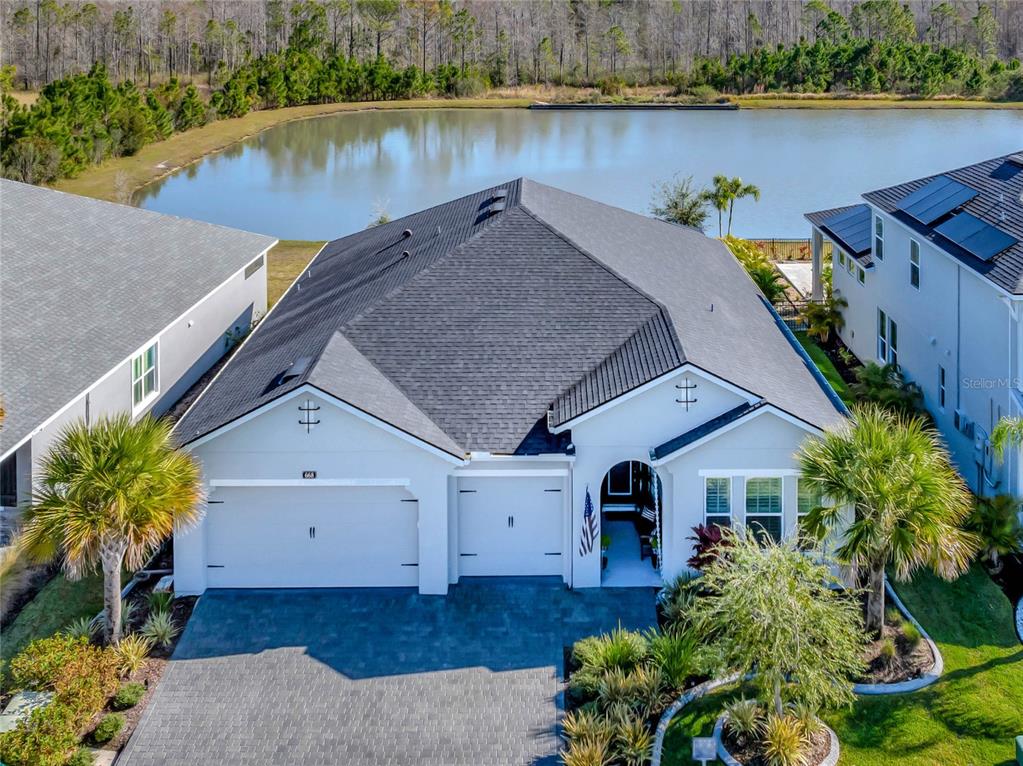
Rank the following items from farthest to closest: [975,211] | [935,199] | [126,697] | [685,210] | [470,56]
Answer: [470,56], [685,210], [935,199], [975,211], [126,697]

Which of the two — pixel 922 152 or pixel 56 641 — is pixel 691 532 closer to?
pixel 56 641

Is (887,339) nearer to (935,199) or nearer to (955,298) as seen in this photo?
(935,199)

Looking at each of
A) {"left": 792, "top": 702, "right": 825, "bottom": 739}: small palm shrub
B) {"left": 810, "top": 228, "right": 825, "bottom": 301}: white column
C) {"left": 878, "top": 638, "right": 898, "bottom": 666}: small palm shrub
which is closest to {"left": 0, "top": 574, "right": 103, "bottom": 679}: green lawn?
{"left": 792, "top": 702, "right": 825, "bottom": 739}: small palm shrub

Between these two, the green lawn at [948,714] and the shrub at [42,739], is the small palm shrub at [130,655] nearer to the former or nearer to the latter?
the shrub at [42,739]

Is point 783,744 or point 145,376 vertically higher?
point 145,376

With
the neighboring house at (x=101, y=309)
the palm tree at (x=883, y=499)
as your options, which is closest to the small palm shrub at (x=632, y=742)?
the palm tree at (x=883, y=499)

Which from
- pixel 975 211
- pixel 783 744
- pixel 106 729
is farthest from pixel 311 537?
pixel 975 211

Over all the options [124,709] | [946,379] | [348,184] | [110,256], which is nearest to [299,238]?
[348,184]
